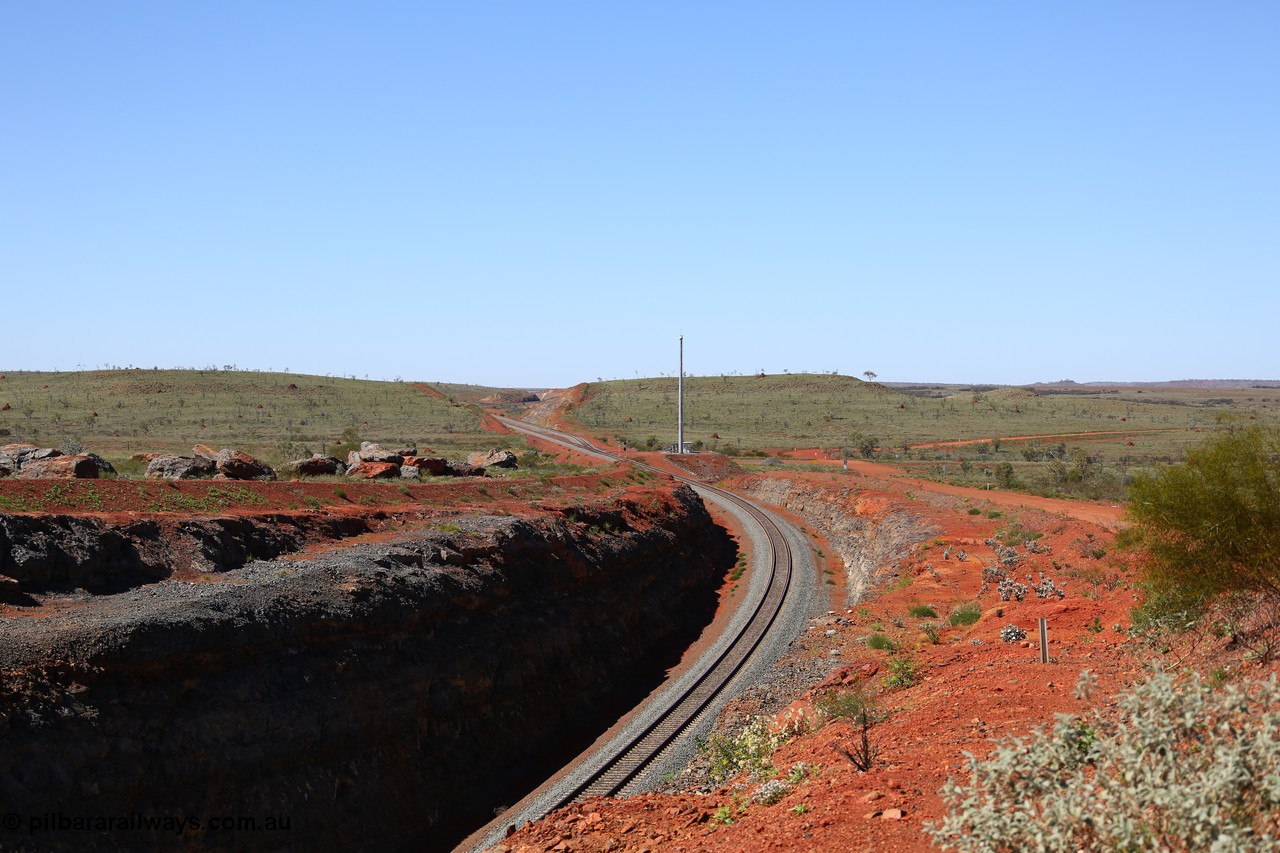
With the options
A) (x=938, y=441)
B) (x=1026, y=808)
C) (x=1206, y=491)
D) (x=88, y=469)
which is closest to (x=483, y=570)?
(x=88, y=469)

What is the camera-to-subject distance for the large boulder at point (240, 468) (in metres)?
33.2

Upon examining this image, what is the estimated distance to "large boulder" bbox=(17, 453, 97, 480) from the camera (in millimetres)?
28375

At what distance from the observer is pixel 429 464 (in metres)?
42.4

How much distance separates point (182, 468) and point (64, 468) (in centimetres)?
489

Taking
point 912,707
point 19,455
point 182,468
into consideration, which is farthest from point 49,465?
point 912,707

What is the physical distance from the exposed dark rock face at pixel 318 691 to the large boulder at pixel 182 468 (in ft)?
38.0

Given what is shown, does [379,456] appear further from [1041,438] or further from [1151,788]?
[1041,438]

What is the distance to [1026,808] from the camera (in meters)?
6.50

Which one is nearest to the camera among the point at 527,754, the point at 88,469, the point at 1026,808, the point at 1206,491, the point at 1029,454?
the point at 1026,808

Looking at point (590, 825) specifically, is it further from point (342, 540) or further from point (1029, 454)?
point (1029, 454)

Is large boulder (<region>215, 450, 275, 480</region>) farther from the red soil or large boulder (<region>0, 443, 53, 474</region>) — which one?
the red soil

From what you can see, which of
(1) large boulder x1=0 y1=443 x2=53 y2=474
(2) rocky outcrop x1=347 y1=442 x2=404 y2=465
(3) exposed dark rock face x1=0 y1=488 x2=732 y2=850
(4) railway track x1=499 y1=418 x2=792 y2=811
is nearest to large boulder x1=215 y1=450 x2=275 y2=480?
(1) large boulder x1=0 y1=443 x2=53 y2=474

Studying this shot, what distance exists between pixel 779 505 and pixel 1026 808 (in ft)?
177

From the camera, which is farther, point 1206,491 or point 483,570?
point 483,570
